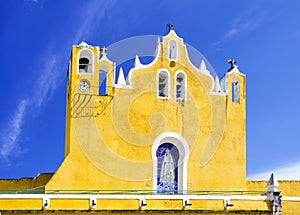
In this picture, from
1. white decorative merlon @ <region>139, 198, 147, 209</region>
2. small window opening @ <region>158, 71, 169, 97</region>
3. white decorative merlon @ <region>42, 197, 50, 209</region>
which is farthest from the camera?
small window opening @ <region>158, 71, 169, 97</region>

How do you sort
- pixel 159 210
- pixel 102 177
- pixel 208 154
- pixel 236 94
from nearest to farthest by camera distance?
1. pixel 159 210
2. pixel 102 177
3. pixel 208 154
4. pixel 236 94

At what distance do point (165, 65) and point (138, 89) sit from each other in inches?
57.9

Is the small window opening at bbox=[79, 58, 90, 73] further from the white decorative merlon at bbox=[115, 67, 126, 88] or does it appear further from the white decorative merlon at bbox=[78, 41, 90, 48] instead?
the white decorative merlon at bbox=[115, 67, 126, 88]

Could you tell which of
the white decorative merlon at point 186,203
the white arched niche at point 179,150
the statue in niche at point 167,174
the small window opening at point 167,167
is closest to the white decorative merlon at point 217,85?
the white arched niche at point 179,150

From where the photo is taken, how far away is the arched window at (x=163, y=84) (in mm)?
21609

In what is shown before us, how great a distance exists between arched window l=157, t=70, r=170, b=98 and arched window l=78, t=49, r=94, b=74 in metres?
2.52

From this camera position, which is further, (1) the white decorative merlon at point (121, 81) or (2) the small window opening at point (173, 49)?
(2) the small window opening at point (173, 49)

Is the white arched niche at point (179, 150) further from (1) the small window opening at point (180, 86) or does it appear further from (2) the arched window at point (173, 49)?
→ (2) the arched window at point (173, 49)

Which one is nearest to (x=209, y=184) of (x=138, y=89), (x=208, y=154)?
(x=208, y=154)

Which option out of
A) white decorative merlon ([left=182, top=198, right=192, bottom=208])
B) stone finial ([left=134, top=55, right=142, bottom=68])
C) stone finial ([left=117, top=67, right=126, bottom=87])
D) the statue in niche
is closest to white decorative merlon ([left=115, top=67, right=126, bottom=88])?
stone finial ([left=117, top=67, right=126, bottom=87])

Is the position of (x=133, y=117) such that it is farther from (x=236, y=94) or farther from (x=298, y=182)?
(x=298, y=182)

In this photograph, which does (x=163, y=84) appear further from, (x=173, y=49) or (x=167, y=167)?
(x=167, y=167)

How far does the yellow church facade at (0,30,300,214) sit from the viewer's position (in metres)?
19.3

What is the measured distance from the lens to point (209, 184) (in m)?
21.1
